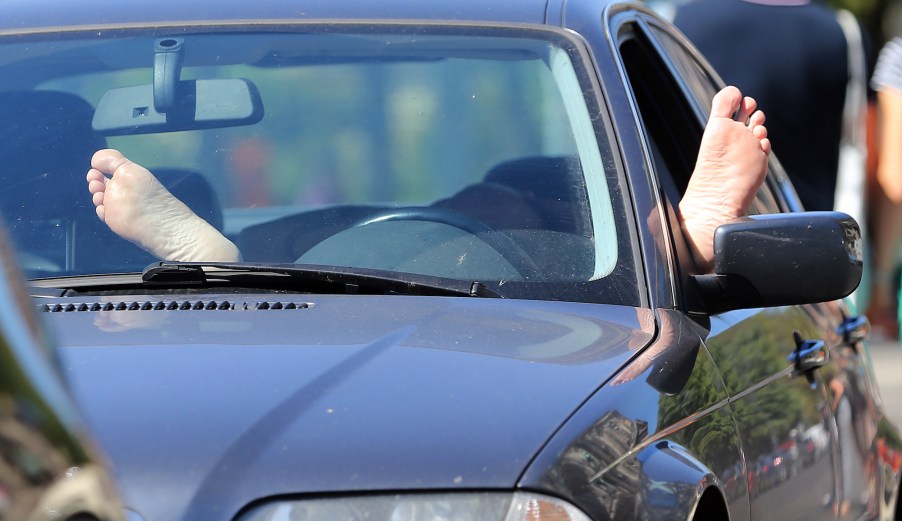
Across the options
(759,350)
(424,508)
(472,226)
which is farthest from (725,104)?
(424,508)

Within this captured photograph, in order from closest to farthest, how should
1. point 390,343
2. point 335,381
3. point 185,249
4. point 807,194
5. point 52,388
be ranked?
point 52,388 < point 335,381 < point 390,343 < point 185,249 < point 807,194

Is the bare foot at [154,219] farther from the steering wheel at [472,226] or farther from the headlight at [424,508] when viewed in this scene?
the headlight at [424,508]

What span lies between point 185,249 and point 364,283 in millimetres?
408

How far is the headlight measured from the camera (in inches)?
76.8

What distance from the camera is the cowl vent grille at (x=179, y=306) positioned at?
8.54 feet

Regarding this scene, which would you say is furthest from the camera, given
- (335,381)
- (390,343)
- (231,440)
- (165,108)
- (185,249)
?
(165,108)

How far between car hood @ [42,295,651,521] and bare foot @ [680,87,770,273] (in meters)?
0.57

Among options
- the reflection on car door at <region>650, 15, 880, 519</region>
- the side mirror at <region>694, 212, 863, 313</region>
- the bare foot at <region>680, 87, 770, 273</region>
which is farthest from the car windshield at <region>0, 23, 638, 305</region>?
the reflection on car door at <region>650, 15, 880, 519</region>

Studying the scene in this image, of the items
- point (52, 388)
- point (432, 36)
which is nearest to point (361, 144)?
point (432, 36)

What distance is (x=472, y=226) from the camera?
2910 mm

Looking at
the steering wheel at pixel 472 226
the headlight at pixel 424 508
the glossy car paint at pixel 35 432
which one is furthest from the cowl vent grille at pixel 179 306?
the glossy car paint at pixel 35 432

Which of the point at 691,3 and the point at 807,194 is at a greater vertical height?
the point at 691,3

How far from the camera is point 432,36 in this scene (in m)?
3.19

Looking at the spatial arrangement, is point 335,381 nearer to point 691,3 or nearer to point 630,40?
point 630,40
